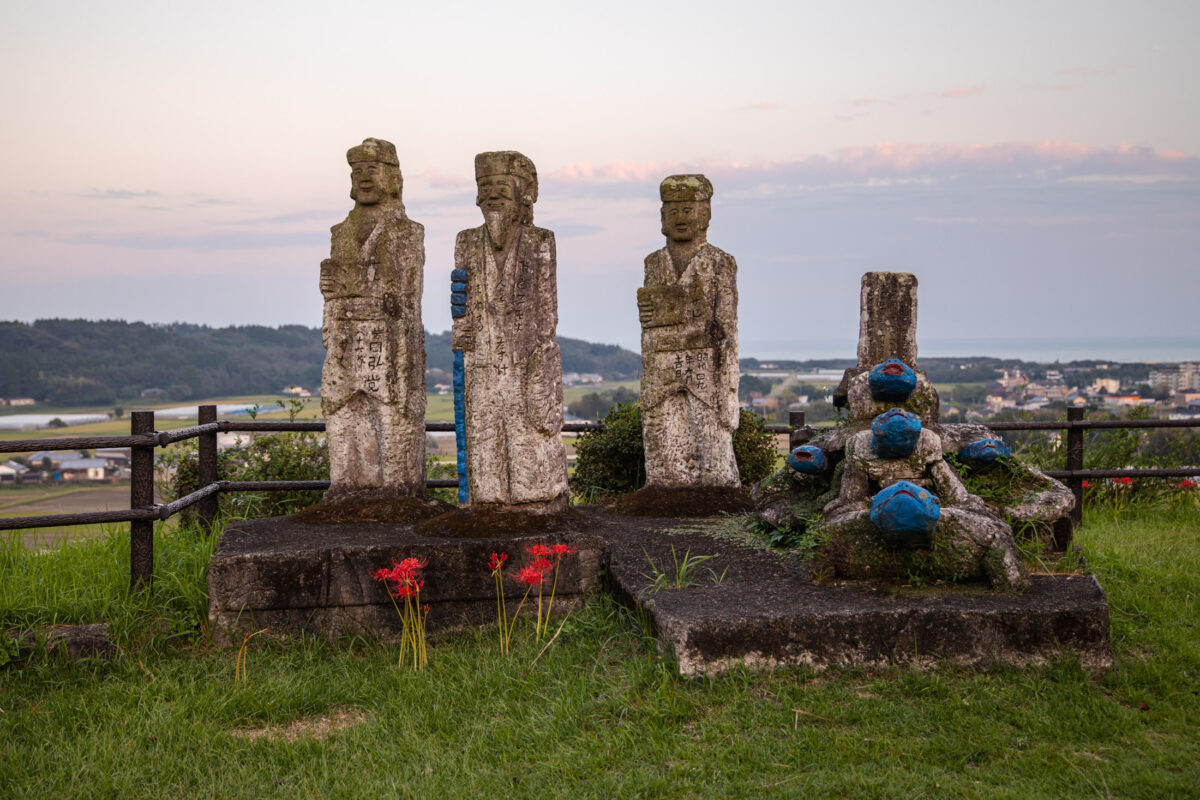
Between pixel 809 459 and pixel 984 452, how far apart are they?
3.65ft

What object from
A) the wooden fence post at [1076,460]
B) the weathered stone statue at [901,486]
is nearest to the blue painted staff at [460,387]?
the weathered stone statue at [901,486]

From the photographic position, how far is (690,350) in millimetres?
7664

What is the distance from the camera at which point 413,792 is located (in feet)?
13.6

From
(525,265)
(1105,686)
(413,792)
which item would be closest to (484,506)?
(525,265)

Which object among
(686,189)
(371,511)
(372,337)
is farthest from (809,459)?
(372,337)

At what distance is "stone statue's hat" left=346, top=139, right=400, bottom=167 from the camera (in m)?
7.11

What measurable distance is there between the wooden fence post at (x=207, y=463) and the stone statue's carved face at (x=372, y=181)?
228 cm

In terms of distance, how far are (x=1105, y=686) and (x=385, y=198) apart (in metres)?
5.66

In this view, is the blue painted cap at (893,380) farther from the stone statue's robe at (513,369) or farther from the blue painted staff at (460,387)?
the blue painted staff at (460,387)

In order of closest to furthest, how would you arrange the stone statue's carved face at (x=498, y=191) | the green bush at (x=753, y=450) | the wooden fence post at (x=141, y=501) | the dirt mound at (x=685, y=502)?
the wooden fence post at (x=141, y=501) < the stone statue's carved face at (x=498, y=191) < the dirt mound at (x=685, y=502) < the green bush at (x=753, y=450)

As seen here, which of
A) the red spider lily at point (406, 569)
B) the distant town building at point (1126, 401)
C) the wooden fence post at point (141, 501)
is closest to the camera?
the red spider lily at point (406, 569)

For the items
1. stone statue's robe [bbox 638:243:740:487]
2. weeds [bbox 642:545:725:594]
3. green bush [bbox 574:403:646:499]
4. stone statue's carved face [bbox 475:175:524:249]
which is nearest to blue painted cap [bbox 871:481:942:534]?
weeds [bbox 642:545:725:594]

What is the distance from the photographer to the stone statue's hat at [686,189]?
7.68 metres

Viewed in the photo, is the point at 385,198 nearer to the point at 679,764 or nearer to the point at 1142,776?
the point at 679,764
